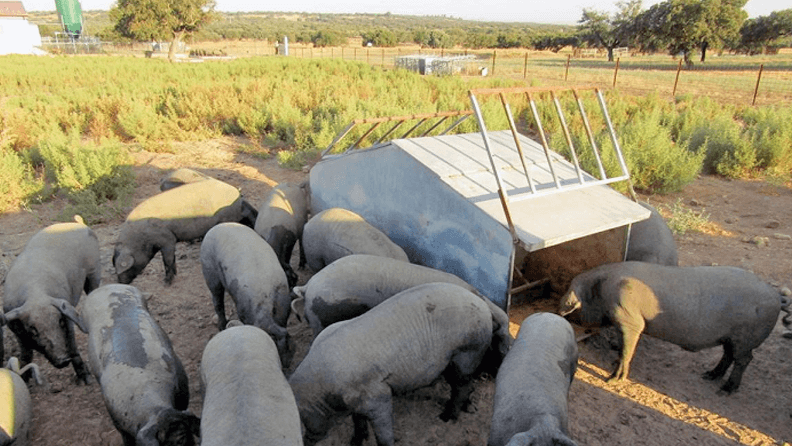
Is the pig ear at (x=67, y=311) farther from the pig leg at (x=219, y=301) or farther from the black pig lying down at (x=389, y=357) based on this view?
the black pig lying down at (x=389, y=357)

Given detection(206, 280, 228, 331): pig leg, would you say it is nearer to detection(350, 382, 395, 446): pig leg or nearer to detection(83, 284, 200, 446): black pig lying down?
detection(83, 284, 200, 446): black pig lying down

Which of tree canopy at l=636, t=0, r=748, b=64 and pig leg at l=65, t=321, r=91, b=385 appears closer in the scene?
pig leg at l=65, t=321, r=91, b=385

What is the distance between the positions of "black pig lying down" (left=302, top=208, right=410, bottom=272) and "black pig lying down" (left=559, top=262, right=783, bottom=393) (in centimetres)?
199

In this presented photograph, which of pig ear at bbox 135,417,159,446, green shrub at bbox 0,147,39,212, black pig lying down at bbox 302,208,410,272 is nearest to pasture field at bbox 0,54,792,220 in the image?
green shrub at bbox 0,147,39,212

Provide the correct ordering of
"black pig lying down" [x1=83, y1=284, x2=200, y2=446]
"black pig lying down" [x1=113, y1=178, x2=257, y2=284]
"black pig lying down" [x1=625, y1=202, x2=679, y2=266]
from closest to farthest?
"black pig lying down" [x1=83, y1=284, x2=200, y2=446] < "black pig lying down" [x1=625, y1=202, x2=679, y2=266] < "black pig lying down" [x1=113, y1=178, x2=257, y2=284]

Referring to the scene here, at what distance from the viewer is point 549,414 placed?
305cm

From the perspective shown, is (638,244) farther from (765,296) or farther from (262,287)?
(262,287)

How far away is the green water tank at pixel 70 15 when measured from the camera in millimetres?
54812

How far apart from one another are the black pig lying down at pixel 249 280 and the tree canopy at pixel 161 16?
35255mm

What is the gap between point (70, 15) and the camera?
55781 millimetres

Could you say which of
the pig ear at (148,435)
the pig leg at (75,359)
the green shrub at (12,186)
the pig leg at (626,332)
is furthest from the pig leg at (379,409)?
the green shrub at (12,186)

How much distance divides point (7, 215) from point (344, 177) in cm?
567

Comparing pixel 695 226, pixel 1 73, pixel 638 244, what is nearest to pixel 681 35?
pixel 695 226

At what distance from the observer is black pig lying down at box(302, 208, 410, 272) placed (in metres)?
5.00
